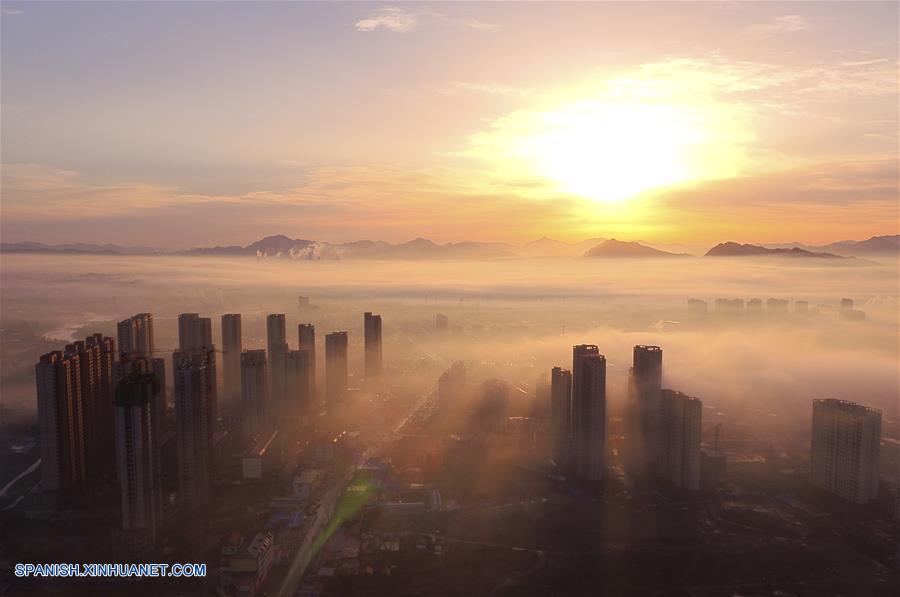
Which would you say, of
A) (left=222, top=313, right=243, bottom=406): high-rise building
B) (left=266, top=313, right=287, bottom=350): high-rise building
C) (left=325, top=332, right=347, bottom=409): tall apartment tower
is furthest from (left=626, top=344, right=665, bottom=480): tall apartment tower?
(left=266, top=313, right=287, bottom=350): high-rise building

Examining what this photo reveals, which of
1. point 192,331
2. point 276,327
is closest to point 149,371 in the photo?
point 192,331

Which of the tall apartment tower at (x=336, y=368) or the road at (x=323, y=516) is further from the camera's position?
the tall apartment tower at (x=336, y=368)

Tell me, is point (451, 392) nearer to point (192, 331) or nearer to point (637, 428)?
point (637, 428)

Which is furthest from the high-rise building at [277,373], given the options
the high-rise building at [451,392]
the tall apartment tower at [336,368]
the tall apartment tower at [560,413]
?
the tall apartment tower at [560,413]

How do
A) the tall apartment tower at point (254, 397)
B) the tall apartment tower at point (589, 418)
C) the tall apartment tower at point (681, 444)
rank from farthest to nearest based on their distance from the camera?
the tall apartment tower at point (254, 397), the tall apartment tower at point (589, 418), the tall apartment tower at point (681, 444)

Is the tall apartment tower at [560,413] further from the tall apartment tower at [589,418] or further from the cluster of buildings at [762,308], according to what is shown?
the cluster of buildings at [762,308]
